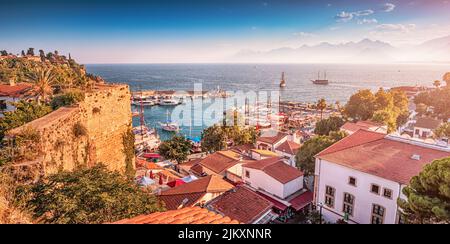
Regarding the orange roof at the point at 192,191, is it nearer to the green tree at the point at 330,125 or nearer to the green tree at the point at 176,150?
the green tree at the point at 176,150

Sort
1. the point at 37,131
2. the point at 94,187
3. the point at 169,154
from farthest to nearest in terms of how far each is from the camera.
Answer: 1. the point at 169,154
2. the point at 37,131
3. the point at 94,187

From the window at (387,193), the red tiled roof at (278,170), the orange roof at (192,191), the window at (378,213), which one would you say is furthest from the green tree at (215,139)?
the window at (387,193)

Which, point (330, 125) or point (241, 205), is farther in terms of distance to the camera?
point (330, 125)

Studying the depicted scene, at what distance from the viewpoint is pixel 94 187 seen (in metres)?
7.05

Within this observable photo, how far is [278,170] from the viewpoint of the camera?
17.8 meters

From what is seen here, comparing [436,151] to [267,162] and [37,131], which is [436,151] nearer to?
[267,162]

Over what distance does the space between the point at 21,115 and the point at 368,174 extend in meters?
15.8

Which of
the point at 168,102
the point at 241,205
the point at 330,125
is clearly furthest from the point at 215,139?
the point at 168,102

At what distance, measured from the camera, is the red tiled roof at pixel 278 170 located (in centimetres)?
1702

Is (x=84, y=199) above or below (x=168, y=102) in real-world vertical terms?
above

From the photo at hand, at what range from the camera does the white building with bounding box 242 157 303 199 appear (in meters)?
16.8

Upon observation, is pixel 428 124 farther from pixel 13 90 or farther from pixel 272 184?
pixel 13 90
